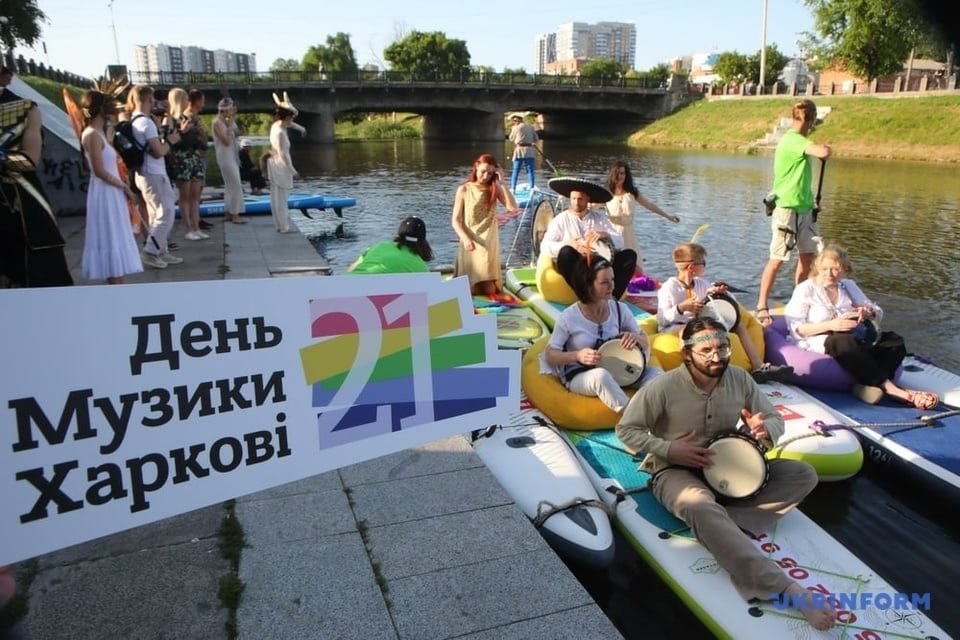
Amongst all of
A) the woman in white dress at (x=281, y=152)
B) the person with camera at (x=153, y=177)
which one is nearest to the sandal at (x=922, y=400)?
the person with camera at (x=153, y=177)

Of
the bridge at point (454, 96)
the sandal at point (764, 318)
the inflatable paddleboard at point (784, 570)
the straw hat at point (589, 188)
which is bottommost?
the inflatable paddleboard at point (784, 570)

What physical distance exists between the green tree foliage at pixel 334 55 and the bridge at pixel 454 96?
1933 inches

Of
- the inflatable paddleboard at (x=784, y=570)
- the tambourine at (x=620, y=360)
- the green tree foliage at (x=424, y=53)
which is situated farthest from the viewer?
the green tree foliage at (x=424, y=53)

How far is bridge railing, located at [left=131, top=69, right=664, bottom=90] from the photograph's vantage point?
4697 centimetres

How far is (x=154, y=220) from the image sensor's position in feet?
28.1

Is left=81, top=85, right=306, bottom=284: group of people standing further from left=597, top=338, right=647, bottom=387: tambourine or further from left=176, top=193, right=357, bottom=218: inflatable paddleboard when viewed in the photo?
left=597, top=338, right=647, bottom=387: tambourine

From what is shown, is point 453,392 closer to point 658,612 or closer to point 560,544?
point 560,544

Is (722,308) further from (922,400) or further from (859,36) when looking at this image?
(859,36)

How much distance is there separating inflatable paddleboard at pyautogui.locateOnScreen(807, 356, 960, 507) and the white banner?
356 centimetres

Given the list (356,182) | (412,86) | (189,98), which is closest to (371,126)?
(412,86)

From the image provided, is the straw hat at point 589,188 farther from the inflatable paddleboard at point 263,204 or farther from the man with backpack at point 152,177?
the inflatable paddleboard at point 263,204

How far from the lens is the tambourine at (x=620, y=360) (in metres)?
5.28

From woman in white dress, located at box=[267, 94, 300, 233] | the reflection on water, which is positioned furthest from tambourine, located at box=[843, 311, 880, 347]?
woman in white dress, located at box=[267, 94, 300, 233]

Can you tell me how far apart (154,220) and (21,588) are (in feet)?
21.2
